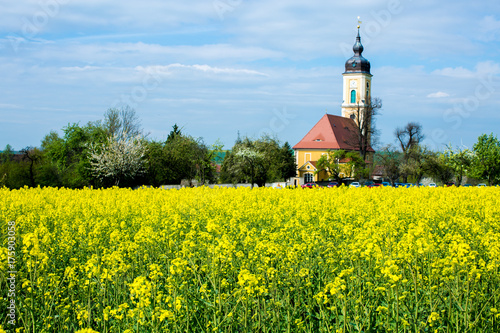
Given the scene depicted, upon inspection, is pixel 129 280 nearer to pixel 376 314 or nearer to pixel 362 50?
pixel 376 314

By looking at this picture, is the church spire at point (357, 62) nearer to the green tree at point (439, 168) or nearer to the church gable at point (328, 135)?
the church gable at point (328, 135)

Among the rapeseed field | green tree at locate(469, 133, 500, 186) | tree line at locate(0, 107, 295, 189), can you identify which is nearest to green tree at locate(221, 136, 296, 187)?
tree line at locate(0, 107, 295, 189)

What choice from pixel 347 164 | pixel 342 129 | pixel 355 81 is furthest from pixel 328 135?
pixel 347 164

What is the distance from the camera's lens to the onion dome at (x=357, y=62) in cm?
10744

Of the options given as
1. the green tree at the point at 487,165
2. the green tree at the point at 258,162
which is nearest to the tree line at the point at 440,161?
the green tree at the point at 487,165

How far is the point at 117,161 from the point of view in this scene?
1911 inches

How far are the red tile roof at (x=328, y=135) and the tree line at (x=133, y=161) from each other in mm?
26927

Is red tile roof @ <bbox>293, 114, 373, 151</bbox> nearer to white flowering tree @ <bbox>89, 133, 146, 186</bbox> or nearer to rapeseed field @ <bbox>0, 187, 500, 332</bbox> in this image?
white flowering tree @ <bbox>89, 133, 146, 186</bbox>

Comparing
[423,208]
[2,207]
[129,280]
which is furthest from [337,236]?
[2,207]

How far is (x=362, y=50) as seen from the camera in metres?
110

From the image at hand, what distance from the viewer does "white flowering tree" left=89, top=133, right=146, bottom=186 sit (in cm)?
4825

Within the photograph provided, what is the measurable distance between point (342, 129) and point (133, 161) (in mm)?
56992

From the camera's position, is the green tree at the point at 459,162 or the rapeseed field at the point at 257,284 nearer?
the rapeseed field at the point at 257,284

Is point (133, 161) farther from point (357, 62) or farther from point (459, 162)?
point (357, 62)
